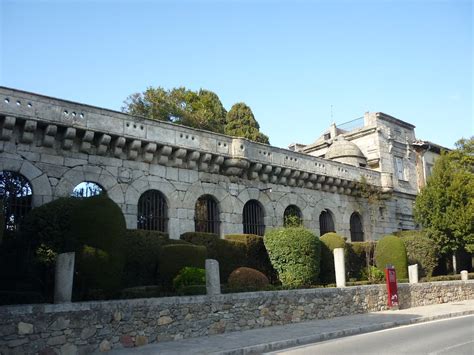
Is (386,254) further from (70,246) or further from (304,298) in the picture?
(70,246)

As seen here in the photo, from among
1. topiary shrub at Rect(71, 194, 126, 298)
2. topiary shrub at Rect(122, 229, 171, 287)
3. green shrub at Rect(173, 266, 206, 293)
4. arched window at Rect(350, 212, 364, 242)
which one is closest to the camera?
topiary shrub at Rect(71, 194, 126, 298)

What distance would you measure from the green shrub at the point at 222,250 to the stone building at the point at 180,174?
0.90 m

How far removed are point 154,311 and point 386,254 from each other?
14396 mm

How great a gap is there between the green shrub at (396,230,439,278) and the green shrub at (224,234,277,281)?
27.5ft

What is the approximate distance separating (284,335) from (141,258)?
5.83 metres

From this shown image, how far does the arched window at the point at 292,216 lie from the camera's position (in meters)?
22.2

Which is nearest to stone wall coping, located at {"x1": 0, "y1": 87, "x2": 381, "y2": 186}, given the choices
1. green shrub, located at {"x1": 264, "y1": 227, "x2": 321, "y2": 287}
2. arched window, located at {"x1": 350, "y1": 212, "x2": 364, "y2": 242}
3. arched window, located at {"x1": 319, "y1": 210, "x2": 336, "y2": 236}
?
arched window, located at {"x1": 319, "y1": 210, "x2": 336, "y2": 236}

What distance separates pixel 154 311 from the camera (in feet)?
35.0

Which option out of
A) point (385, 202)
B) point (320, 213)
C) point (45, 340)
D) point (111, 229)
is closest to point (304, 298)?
point (111, 229)

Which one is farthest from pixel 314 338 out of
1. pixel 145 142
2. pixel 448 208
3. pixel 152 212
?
pixel 448 208

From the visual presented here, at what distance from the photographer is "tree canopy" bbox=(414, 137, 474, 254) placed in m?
24.8

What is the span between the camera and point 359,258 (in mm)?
22844

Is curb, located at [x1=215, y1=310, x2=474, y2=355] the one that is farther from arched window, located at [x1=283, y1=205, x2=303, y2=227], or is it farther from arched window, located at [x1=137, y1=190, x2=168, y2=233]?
arched window, located at [x1=283, y1=205, x2=303, y2=227]

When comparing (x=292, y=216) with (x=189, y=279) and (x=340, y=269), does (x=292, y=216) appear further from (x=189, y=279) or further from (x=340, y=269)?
(x=189, y=279)
